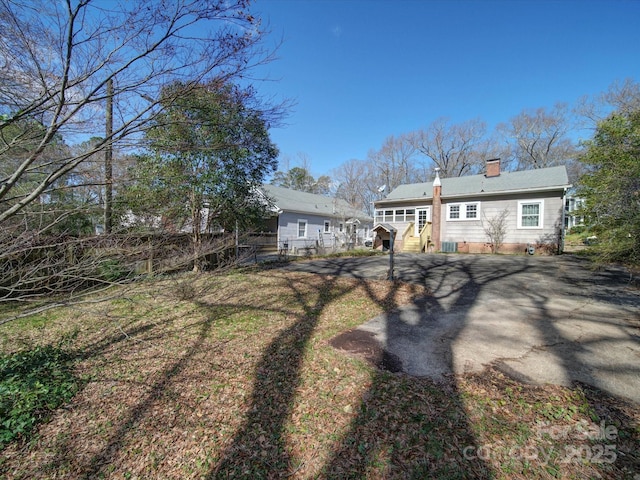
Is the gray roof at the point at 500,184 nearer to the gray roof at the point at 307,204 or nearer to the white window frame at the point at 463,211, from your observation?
the white window frame at the point at 463,211

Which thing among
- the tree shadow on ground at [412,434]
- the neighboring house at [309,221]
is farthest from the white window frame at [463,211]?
the tree shadow on ground at [412,434]

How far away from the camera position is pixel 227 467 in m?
2.03

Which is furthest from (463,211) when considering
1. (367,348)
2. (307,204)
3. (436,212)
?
(367,348)

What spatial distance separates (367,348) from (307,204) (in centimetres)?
1889

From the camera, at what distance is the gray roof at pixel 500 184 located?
579 inches

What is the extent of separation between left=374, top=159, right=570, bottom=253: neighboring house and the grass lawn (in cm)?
1503

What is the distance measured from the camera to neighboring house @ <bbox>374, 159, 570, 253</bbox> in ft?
47.7

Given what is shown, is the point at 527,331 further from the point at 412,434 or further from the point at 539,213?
the point at 539,213

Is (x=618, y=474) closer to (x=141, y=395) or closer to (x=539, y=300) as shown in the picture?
(x=141, y=395)

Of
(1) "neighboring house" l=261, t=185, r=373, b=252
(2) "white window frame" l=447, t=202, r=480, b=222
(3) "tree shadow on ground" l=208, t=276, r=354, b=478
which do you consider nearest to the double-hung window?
(2) "white window frame" l=447, t=202, r=480, b=222

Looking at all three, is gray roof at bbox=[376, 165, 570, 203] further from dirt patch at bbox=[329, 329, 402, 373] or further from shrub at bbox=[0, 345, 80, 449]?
shrub at bbox=[0, 345, 80, 449]

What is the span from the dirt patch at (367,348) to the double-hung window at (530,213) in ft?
49.3

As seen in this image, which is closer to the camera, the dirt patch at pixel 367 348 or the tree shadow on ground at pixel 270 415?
the tree shadow on ground at pixel 270 415

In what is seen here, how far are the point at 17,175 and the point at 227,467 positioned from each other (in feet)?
8.76
